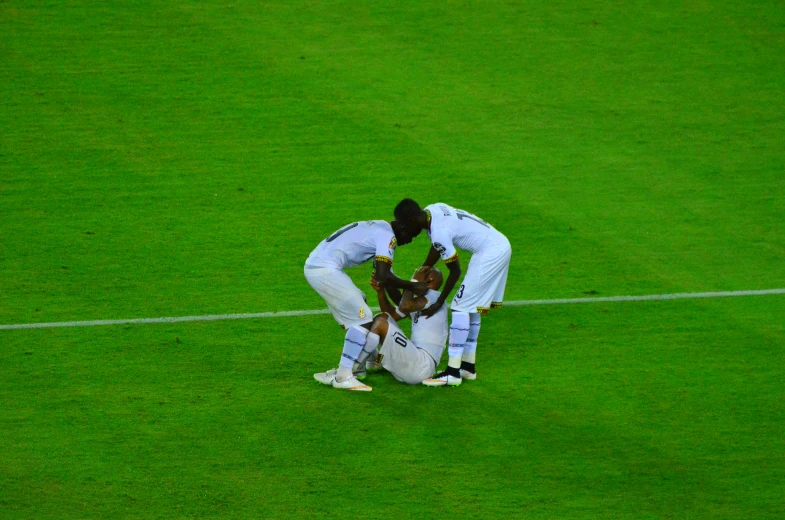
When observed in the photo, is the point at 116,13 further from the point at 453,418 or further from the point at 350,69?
the point at 453,418

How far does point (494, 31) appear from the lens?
649 inches

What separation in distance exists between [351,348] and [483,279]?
4.06 feet

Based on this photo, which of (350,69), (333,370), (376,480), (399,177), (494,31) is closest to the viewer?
(376,480)

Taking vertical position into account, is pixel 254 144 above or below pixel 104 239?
above

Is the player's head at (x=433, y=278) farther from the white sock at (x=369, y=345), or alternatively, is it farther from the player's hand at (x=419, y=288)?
the white sock at (x=369, y=345)

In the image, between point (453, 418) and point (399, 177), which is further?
point (399, 177)

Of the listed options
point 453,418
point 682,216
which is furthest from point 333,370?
point 682,216

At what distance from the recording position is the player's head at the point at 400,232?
801 cm

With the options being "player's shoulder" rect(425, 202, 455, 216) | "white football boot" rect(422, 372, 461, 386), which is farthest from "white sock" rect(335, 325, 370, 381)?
"player's shoulder" rect(425, 202, 455, 216)

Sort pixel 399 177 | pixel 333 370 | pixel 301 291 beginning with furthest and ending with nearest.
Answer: pixel 399 177, pixel 301 291, pixel 333 370

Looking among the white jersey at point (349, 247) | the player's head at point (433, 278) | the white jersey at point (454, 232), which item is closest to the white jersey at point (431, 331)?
the player's head at point (433, 278)

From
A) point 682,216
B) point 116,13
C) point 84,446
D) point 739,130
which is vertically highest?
point 116,13

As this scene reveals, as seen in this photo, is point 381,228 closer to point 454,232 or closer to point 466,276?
point 454,232

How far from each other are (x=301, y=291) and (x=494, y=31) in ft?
25.4
